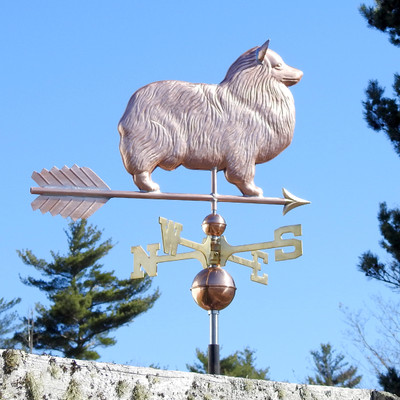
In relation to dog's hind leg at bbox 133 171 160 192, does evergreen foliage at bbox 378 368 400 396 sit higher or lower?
higher

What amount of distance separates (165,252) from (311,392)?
107 centimetres

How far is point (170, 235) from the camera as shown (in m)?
3.32

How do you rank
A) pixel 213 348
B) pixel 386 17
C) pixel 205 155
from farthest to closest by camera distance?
pixel 386 17 → pixel 205 155 → pixel 213 348

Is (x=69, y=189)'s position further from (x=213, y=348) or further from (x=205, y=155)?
(x=213, y=348)

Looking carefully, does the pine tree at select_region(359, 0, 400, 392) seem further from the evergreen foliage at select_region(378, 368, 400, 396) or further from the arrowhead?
the arrowhead

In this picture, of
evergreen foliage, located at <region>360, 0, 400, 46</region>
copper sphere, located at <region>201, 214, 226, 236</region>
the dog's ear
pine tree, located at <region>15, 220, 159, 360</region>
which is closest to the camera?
copper sphere, located at <region>201, 214, 226, 236</region>

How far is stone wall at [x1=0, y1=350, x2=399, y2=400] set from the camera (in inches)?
79.2

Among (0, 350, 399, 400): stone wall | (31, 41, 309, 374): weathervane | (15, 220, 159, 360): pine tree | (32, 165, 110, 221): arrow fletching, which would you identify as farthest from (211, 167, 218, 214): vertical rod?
(15, 220, 159, 360): pine tree

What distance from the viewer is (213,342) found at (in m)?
3.05

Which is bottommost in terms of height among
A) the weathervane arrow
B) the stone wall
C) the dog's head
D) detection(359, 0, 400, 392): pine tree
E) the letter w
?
the stone wall

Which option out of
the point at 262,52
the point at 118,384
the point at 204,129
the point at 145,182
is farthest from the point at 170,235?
the point at 118,384

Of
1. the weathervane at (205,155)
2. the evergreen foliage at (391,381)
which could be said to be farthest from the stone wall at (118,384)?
the evergreen foliage at (391,381)

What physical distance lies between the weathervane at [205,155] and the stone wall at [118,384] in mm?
774

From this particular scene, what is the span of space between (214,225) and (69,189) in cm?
64
